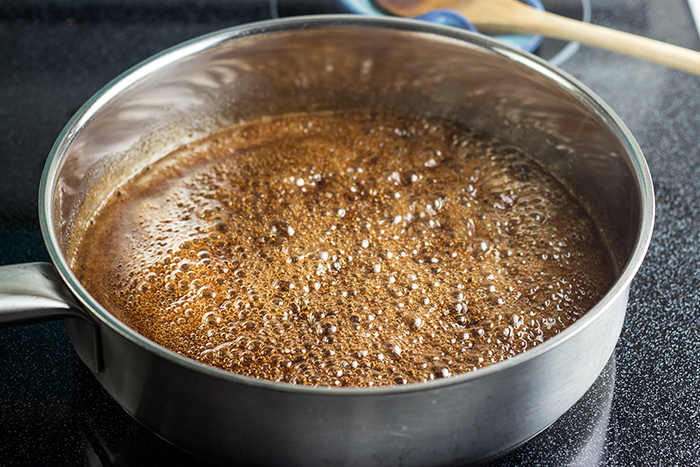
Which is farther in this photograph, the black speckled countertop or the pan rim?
the black speckled countertop

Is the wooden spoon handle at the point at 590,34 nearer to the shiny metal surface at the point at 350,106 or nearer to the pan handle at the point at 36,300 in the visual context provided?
the shiny metal surface at the point at 350,106

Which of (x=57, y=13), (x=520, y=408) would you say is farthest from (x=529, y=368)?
(x=57, y=13)

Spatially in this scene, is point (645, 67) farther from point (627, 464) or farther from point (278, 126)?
point (627, 464)

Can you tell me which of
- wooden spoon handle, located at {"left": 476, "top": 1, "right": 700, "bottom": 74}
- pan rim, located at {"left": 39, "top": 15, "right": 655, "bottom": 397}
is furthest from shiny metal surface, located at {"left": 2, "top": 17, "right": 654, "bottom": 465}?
wooden spoon handle, located at {"left": 476, "top": 1, "right": 700, "bottom": 74}

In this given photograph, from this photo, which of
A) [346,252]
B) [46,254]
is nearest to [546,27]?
[346,252]

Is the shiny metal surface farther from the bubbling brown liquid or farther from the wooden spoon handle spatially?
the wooden spoon handle

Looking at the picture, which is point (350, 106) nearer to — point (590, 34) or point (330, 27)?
point (330, 27)

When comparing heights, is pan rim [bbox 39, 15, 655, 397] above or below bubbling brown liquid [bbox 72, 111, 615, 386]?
above
